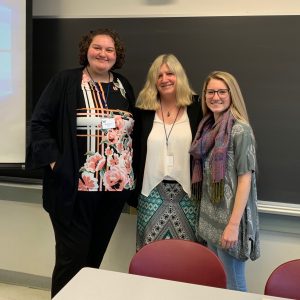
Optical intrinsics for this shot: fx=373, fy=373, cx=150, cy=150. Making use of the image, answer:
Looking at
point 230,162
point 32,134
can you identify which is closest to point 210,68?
point 230,162

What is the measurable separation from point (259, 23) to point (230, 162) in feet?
2.88

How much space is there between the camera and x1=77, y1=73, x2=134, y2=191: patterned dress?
1881mm

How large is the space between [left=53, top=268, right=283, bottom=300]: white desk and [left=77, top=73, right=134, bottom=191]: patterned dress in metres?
0.70

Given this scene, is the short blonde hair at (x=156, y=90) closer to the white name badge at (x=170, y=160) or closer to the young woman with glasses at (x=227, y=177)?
the young woman with glasses at (x=227, y=177)

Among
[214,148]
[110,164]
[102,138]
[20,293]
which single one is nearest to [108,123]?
[102,138]

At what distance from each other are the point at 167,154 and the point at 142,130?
20 cm

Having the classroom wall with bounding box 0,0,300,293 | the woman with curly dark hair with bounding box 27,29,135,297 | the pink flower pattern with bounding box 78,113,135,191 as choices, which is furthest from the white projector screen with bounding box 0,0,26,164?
the pink flower pattern with bounding box 78,113,135,191

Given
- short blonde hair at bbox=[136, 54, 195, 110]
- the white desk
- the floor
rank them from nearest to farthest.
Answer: the white desk → short blonde hair at bbox=[136, 54, 195, 110] → the floor

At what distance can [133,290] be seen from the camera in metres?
1.18

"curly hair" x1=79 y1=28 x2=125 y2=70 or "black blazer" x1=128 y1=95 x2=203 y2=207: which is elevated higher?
"curly hair" x1=79 y1=28 x2=125 y2=70

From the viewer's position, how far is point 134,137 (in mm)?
2084

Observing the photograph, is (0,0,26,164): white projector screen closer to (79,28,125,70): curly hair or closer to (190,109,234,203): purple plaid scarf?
(79,28,125,70): curly hair

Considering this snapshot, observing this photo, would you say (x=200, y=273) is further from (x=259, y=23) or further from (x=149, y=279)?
(x=259, y=23)

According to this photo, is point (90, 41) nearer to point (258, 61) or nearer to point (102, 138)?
point (102, 138)
